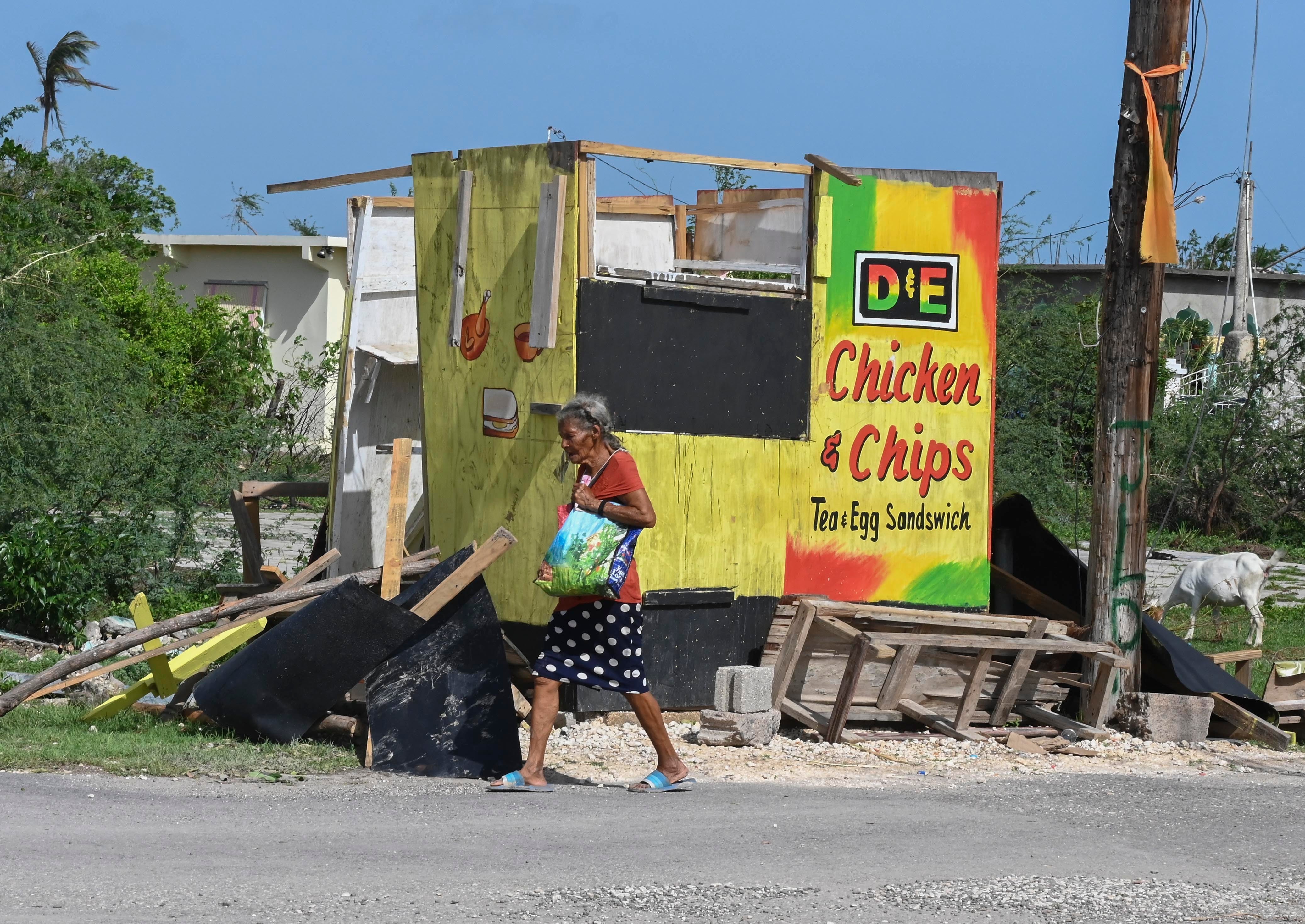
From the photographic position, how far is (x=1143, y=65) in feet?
29.0

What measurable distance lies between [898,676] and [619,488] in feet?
8.51

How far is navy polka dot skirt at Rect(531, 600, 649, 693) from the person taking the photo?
21.9 feet

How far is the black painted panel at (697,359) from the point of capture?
27.3ft

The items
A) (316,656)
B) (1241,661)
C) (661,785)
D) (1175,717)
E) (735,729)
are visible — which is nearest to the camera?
(661,785)

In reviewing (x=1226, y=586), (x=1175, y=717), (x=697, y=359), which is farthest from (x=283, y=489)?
(x=1226, y=586)

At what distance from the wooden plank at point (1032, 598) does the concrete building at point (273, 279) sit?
63.6 ft

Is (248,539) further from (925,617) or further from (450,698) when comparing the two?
(925,617)

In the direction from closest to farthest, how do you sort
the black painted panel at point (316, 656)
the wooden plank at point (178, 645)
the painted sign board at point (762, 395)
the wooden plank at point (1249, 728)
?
the black painted panel at point (316, 656) → the wooden plank at point (178, 645) → the painted sign board at point (762, 395) → the wooden plank at point (1249, 728)

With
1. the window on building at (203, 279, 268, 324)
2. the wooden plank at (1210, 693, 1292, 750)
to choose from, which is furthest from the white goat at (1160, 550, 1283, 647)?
the window on building at (203, 279, 268, 324)

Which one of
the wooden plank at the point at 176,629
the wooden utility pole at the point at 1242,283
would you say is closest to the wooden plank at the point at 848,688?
the wooden plank at the point at 176,629

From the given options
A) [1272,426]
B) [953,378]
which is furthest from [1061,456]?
[953,378]

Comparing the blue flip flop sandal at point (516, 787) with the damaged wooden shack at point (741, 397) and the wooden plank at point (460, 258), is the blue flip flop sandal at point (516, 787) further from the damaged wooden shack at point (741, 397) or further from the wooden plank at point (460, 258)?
the wooden plank at point (460, 258)

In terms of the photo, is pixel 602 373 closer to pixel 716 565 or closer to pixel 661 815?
pixel 716 565

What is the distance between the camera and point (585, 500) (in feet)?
21.9
